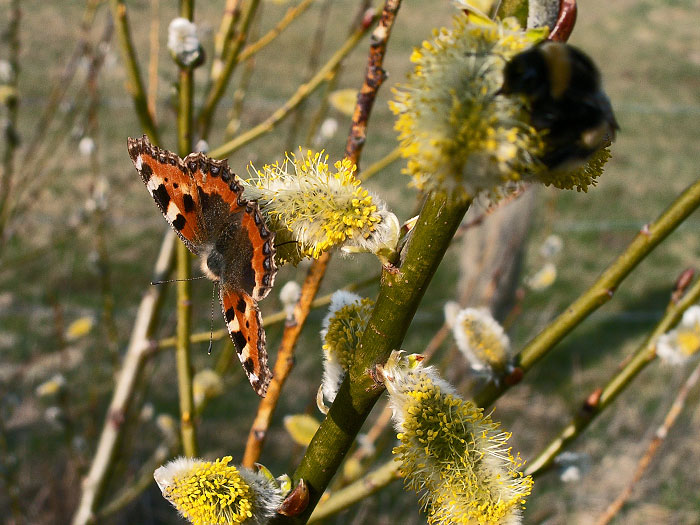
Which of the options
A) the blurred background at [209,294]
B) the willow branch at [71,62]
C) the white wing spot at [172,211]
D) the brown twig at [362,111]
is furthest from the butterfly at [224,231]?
the willow branch at [71,62]

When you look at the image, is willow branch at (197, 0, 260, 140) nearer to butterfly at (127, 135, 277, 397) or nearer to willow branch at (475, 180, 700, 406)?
butterfly at (127, 135, 277, 397)

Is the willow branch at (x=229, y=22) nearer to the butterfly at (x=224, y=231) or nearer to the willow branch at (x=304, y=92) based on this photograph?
the willow branch at (x=304, y=92)

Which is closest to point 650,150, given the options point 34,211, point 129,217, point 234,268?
point 129,217

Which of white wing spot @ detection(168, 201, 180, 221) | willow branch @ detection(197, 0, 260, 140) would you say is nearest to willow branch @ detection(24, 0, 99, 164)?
willow branch @ detection(197, 0, 260, 140)

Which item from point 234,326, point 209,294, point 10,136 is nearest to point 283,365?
point 234,326

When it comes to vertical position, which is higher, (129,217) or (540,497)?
(129,217)

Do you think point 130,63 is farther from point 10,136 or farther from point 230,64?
point 10,136

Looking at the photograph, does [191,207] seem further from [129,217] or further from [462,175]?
[129,217]
